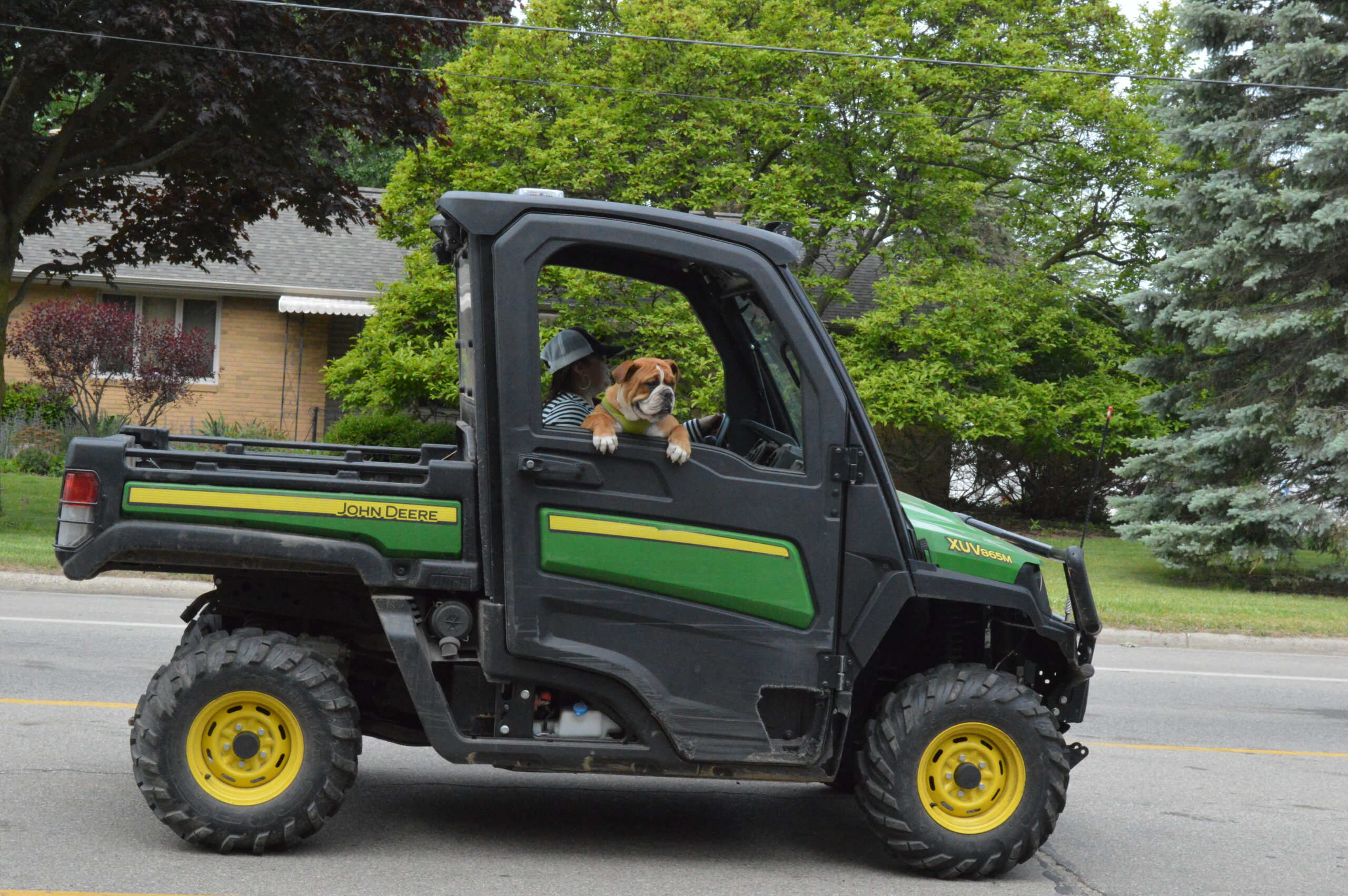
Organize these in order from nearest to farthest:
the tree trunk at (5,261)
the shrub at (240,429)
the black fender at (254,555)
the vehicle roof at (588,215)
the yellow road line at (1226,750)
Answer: the black fender at (254,555) < the vehicle roof at (588,215) < the yellow road line at (1226,750) < the tree trunk at (5,261) < the shrub at (240,429)

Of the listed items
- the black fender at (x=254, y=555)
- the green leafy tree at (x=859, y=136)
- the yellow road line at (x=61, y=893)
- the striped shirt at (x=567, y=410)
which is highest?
the green leafy tree at (x=859, y=136)

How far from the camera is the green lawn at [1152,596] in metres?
12.4

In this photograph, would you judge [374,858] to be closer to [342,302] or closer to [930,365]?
[930,365]

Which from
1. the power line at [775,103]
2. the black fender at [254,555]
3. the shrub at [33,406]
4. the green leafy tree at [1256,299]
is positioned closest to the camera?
the black fender at [254,555]

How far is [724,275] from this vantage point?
4.95 meters

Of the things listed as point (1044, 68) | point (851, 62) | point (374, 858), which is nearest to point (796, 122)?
point (851, 62)

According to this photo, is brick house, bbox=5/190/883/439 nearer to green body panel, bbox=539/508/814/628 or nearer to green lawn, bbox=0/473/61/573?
green lawn, bbox=0/473/61/573

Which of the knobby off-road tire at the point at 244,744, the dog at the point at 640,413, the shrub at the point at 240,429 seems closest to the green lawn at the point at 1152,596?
the shrub at the point at 240,429

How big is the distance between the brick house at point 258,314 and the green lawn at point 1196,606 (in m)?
14.6

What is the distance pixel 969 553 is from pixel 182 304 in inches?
904

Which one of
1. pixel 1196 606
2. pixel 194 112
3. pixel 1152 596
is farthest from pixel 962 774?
pixel 194 112

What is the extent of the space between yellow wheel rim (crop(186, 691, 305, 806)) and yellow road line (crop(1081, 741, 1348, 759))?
4878mm

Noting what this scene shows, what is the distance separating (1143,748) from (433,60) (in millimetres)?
32954

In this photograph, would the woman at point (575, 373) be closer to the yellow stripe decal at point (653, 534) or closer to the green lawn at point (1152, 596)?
the yellow stripe decal at point (653, 534)
